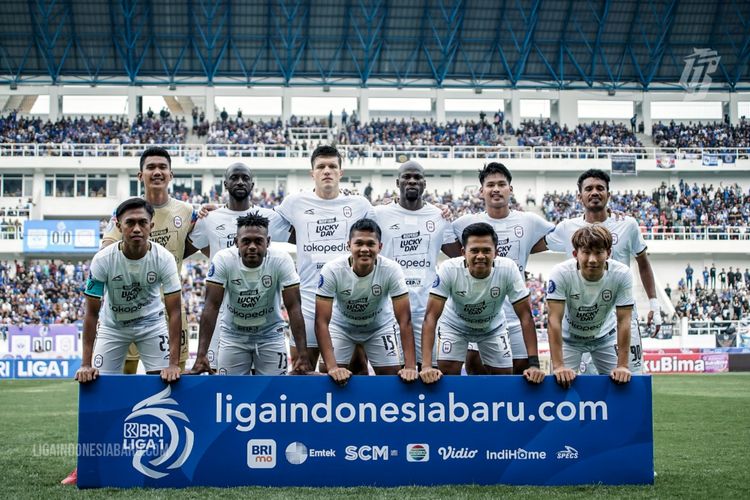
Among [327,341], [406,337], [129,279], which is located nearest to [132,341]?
[129,279]

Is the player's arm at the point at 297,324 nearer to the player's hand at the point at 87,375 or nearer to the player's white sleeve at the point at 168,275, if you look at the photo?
the player's white sleeve at the point at 168,275

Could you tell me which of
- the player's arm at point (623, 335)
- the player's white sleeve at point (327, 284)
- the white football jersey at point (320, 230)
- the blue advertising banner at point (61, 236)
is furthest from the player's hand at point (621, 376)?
the blue advertising banner at point (61, 236)

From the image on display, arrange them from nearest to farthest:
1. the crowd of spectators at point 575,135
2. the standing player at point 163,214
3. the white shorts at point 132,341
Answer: the white shorts at point 132,341, the standing player at point 163,214, the crowd of spectators at point 575,135

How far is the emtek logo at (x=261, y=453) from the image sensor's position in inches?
256

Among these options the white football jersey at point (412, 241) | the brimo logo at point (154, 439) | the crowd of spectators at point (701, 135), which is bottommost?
the brimo logo at point (154, 439)

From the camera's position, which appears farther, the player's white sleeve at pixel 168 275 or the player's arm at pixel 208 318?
the player's white sleeve at pixel 168 275

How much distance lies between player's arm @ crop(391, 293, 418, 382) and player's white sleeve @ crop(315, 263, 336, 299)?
1.77 feet

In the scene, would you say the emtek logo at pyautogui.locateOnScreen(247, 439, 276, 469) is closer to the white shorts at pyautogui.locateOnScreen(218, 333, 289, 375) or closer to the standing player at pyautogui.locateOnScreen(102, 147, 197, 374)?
the white shorts at pyautogui.locateOnScreen(218, 333, 289, 375)

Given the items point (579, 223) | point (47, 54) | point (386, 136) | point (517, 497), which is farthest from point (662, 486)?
point (47, 54)

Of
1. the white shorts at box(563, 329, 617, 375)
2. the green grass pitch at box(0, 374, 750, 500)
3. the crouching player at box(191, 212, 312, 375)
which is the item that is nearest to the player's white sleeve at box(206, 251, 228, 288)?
the crouching player at box(191, 212, 312, 375)

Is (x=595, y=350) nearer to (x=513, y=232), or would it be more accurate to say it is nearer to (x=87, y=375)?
(x=513, y=232)

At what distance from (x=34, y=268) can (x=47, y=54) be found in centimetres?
1630

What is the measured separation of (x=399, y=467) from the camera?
654 cm

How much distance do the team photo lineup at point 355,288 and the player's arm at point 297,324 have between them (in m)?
0.01
